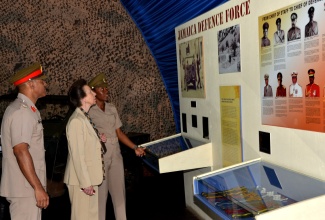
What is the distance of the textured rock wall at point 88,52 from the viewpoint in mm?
5375

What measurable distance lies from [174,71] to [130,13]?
3.92 ft

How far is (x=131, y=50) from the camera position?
586 centimetres

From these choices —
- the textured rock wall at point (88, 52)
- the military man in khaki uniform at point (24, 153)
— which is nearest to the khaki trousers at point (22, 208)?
the military man in khaki uniform at point (24, 153)

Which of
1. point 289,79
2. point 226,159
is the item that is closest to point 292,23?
point 289,79

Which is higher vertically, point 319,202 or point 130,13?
point 130,13

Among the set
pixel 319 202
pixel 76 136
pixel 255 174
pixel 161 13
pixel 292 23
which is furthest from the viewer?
pixel 161 13

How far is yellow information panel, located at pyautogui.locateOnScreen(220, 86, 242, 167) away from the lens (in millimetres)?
3023

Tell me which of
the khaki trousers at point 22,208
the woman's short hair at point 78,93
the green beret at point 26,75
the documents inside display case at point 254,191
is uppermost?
the green beret at point 26,75

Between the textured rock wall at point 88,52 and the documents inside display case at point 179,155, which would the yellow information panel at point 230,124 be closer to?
the documents inside display case at point 179,155

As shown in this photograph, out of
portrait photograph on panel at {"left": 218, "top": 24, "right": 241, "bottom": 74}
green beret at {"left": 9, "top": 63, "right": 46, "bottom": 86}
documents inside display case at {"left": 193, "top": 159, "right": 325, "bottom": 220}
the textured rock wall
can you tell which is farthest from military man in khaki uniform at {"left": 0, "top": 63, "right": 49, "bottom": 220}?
the textured rock wall

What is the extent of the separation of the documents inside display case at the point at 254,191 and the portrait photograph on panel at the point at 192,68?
1.18 m

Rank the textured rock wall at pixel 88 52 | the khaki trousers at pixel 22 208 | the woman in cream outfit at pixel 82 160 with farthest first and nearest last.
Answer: the textured rock wall at pixel 88 52 → the woman in cream outfit at pixel 82 160 → the khaki trousers at pixel 22 208

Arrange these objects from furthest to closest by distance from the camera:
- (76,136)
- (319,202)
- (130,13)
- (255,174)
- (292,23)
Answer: (130,13) → (76,136) → (255,174) → (292,23) → (319,202)

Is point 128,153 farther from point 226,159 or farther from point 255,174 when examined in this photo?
point 255,174
